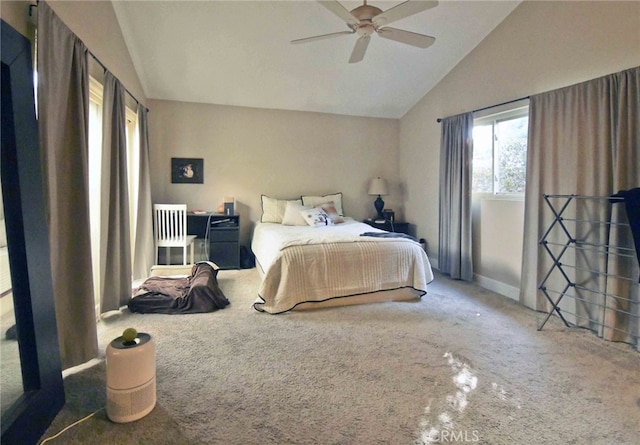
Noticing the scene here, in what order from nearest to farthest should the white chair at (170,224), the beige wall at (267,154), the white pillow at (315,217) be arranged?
Result: 1. the white chair at (170,224)
2. the white pillow at (315,217)
3. the beige wall at (267,154)

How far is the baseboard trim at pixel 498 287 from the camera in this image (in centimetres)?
348

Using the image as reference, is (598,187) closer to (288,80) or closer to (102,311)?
(288,80)

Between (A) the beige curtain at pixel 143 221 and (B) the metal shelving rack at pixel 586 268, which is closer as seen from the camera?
(B) the metal shelving rack at pixel 586 268

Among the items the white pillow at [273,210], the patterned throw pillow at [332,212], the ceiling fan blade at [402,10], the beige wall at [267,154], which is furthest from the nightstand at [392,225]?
the ceiling fan blade at [402,10]

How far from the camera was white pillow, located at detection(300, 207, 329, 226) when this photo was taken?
449cm

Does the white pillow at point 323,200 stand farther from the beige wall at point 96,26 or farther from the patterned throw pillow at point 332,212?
the beige wall at point 96,26

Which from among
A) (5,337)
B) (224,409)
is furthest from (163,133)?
(224,409)

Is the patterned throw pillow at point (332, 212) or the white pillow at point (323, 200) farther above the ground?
the white pillow at point (323, 200)

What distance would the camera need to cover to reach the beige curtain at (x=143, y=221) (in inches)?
153

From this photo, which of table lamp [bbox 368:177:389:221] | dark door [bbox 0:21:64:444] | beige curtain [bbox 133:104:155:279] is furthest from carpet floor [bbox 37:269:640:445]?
table lamp [bbox 368:177:389:221]

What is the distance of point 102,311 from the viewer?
2.82m

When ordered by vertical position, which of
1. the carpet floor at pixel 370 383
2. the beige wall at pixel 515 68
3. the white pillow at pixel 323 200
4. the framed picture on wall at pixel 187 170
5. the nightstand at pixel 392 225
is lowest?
the carpet floor at pixel 370 383

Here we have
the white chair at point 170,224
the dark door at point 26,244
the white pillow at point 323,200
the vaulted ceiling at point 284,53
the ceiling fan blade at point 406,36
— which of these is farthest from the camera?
the white pillow at point 323,200

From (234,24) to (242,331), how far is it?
301 centimetres
